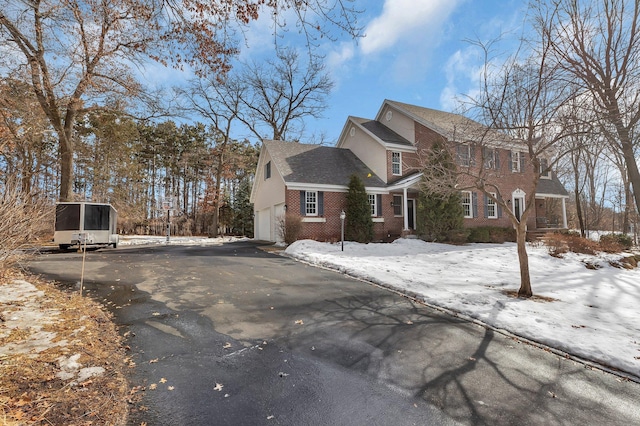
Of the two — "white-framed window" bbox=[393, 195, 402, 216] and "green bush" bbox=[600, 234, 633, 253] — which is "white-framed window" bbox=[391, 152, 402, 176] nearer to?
"white-framed window" bbox=[393, 195, 402, 216]

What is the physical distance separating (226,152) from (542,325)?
96.2 ft

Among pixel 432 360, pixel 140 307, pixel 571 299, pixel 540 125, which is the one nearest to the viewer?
pixel 432 360

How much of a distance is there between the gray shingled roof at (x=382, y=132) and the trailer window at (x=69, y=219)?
16.5 metres

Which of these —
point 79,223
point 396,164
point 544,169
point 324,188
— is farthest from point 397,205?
point 79,223

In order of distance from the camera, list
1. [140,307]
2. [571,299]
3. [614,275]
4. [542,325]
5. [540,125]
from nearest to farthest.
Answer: [542,325] < [140,307] < [540,125] < [571,299] < [614,275]

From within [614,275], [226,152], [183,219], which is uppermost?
[226,152]

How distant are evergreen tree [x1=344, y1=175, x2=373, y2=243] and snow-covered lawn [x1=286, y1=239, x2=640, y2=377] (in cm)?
233

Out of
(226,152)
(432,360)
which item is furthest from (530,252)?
(226,152)

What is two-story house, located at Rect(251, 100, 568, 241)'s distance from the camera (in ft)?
56.9

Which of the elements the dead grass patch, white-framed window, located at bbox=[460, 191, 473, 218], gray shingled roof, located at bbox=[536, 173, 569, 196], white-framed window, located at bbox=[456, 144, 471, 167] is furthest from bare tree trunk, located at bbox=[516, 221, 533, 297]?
gray shingled roof, located at bbox=[536, 173, 569, 196]

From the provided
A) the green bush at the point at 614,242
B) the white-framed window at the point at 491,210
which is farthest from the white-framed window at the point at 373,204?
the green bush at the point at 614,242

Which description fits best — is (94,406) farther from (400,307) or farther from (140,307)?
(400,307)

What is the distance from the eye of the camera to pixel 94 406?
8.54ft

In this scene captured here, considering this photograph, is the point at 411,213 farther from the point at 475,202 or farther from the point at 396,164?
the point at 475,202
